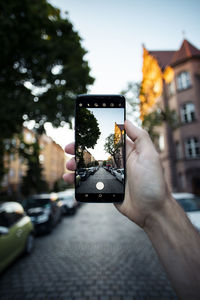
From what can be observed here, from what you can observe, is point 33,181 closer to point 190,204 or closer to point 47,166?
point 47,166

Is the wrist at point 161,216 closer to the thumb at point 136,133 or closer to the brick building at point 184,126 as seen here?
the thumb at point 136,133

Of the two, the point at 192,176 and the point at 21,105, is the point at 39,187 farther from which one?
the point at 21,105

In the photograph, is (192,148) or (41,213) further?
(192,148)

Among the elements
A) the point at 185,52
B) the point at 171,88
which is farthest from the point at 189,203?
the point at 185,52

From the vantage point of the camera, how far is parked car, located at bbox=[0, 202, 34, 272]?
4.69 metres

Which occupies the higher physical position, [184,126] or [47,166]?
[184,126]

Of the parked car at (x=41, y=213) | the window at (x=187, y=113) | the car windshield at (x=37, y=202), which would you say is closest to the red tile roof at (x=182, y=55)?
the window at (x=187, y=113)

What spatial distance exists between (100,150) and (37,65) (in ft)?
29.5

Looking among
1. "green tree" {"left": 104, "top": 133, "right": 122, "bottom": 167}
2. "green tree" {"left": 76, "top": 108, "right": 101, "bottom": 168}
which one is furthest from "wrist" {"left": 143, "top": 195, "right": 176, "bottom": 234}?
"green tree" {"left": 76, "top": 108, "right": 101, "bottom": 168}

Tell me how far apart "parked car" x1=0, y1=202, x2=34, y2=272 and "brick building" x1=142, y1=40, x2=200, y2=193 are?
17.0m

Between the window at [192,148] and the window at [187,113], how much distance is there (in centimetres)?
216

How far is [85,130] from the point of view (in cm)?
203

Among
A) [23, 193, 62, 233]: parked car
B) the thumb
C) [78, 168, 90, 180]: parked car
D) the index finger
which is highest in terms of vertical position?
the thumb

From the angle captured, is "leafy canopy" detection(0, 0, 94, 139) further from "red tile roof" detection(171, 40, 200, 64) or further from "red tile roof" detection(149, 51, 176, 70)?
"red tile roof" detection(149, 51, 176, 70)
